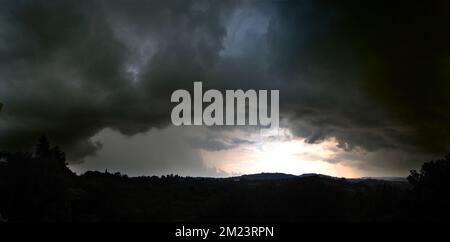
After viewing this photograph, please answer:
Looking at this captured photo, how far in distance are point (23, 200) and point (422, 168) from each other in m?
32.9

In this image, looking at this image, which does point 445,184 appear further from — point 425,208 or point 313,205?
point 313,205

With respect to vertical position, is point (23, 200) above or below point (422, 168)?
below

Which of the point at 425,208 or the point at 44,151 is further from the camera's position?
the point at 44,151

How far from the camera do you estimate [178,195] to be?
53719 mm
